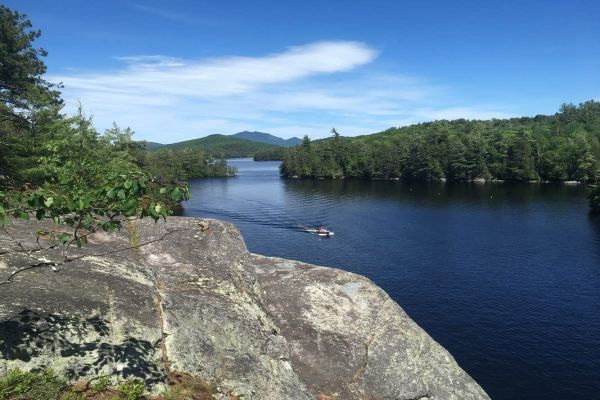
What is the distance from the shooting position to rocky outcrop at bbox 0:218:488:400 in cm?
1026

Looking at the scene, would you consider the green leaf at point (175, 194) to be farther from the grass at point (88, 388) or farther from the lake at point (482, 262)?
the lake at point (482, 262)

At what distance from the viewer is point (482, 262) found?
230ft

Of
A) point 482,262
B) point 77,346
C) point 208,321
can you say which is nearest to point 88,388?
point 77,346

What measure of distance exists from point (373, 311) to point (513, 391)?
87.3ft

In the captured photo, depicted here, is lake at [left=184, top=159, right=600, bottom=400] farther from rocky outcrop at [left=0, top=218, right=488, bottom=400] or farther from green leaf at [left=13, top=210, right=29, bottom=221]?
green leaf at [left=13, top=210, right=29, bottom=221]

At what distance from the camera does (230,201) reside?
142 metres

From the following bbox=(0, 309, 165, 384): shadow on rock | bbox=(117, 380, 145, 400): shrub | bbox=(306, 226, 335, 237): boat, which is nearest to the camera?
bbox=(0, 309, 165, 384): shadow on rock

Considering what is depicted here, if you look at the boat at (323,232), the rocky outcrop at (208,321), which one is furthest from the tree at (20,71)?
the boat at (323,232)

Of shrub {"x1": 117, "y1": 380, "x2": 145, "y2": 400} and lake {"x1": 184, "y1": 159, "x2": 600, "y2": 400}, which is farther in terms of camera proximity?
lake {"x1": 184, "y1": 159, "x2": 600, "y2": 400}

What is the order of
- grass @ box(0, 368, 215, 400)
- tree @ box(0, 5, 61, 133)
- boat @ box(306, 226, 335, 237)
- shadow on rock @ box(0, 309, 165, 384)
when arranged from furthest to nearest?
1. boat @ box(306, 226, 335, 237)
2. tree @ box(0, 5, 61, 133)
3. shadow on rock @ box(0, 309, 165, 384)
4. grass @ box(0, 368, 215, 400)

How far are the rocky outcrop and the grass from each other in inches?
9.5

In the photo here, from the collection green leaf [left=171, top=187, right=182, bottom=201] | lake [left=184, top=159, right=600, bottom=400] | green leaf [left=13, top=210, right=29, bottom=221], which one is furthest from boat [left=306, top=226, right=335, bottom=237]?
green leaf [left=13, top=210, right=29, bottom=221]

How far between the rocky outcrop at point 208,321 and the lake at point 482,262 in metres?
25.1

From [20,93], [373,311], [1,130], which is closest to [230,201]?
[20,93]
